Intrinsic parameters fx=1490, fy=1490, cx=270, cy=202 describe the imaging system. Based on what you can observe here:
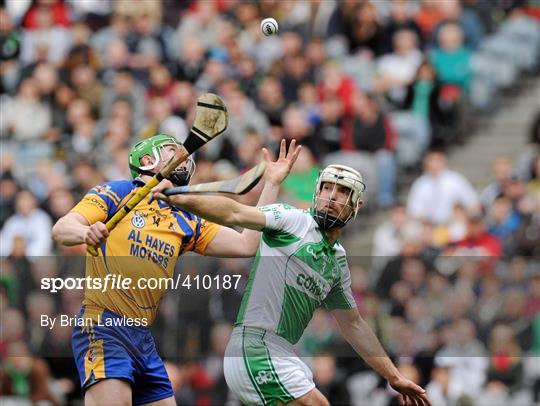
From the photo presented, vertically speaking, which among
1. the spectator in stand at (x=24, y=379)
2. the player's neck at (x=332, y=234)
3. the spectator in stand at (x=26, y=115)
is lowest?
the spectator in stand at (x=24, y=379)

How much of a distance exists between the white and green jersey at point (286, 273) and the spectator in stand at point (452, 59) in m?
9.11

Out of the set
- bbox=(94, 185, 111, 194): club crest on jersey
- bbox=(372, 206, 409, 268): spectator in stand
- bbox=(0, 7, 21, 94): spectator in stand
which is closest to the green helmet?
bbox=(94, 185, 111, 194): club crest on jersey

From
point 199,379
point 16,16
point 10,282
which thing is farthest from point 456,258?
point 16,16

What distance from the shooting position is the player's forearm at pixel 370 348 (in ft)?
31.0

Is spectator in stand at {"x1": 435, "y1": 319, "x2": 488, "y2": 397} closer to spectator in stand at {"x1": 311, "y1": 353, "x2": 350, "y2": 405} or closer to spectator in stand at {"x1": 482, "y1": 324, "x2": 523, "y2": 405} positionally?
spectator in stand at {"x1": 482, "y1": 324, "x2": 523, "y2": 405}

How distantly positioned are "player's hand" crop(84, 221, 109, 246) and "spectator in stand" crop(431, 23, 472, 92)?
10004 mm

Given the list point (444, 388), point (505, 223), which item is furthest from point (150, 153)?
point (505, 223)

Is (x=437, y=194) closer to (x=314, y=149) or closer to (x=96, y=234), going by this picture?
(x=314, y=149)

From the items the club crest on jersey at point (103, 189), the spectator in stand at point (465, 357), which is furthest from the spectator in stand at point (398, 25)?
the club crest on jersey at point (103, 189)

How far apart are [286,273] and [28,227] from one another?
6960 mm

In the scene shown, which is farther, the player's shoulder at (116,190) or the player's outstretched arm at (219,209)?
the player's shoulder at (116,190)

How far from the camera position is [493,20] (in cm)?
1945

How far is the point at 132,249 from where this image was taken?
921cm

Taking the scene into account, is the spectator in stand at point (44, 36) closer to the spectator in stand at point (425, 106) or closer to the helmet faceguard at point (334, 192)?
the spectator in stand at point (425, 106)
